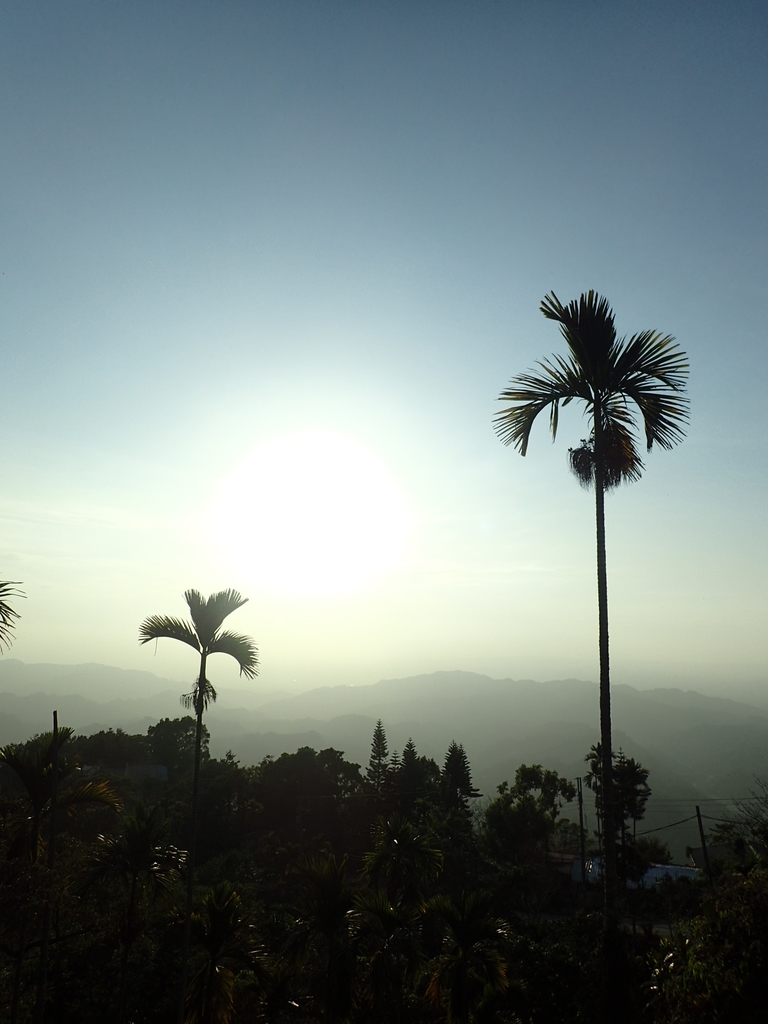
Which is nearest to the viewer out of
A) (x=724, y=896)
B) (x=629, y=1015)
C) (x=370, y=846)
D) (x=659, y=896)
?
(x=724, y=896)

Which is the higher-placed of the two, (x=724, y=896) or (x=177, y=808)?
(x=724, y=896)

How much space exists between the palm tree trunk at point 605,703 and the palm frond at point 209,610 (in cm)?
883

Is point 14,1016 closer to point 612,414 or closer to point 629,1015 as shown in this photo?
point 629,1015

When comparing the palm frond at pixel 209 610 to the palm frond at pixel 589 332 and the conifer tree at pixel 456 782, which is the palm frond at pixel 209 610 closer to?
the palm frond at pixel 589 332

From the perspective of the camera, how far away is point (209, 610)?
1536 centimetres

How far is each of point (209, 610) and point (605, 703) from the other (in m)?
9.46

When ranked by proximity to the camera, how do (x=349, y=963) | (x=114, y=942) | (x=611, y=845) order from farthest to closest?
(x=114, y=942), (x=349, y=963), (x=611, y=845)

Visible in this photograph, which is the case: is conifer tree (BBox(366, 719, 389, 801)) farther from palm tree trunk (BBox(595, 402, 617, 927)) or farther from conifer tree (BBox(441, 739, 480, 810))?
palm tree trunk (BBox(595, 402, 617, 927))

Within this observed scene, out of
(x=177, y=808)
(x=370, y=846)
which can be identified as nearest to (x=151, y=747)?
(x=177, y=808)

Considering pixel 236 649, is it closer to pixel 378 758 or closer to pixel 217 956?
pixel 217 956

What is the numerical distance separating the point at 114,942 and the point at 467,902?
1278 cm

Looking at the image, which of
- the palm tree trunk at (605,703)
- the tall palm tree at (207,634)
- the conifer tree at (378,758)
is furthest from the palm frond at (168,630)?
the conifer tree at (378,758)

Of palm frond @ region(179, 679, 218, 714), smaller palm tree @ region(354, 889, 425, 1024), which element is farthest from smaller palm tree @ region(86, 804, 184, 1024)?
smaller palm tree @ region(354, 889, 425, 1024)

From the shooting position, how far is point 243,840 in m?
40.0
